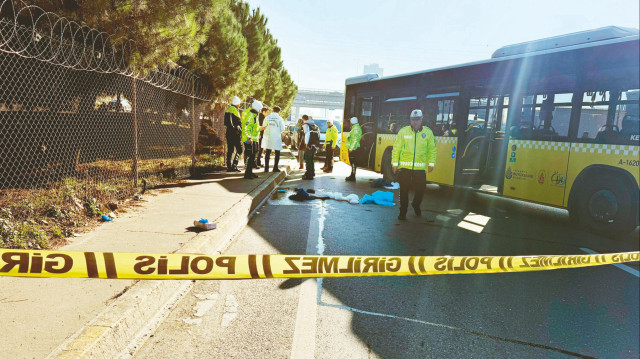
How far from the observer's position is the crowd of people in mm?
7363

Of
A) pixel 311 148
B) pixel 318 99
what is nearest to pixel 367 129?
pixel 311 148

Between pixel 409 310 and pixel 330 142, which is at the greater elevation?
pixel 330 142

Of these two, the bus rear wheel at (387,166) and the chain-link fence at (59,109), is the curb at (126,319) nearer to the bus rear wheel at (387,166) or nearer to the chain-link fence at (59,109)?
the chain-link fence at (59,109)

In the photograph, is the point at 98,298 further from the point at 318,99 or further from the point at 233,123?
the point at 318,99

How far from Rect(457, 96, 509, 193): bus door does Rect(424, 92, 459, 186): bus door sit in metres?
0.26

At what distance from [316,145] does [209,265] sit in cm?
1013

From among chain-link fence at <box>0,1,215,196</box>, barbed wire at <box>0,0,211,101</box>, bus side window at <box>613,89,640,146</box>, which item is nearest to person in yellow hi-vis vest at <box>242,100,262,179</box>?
chain-link fence at <box>0,1,215,196</box>

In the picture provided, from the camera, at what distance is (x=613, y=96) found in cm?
687

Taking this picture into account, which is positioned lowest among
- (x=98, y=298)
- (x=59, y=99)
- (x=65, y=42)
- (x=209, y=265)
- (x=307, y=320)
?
(x=307, y=320)

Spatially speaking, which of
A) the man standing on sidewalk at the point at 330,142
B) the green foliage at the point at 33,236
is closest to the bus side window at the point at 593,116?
the man standing on sidewalk at the point at 330,142

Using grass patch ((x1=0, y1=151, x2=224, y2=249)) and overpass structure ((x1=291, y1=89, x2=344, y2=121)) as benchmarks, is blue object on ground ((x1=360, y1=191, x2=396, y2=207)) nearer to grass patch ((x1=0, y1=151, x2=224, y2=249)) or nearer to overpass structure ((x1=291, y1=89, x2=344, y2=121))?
grass patch ((x1=0, y1=151, x2=224, y2=249))

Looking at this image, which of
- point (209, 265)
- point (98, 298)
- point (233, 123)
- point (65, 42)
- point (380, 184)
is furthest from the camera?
point (380, 184)

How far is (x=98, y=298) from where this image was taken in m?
3.37

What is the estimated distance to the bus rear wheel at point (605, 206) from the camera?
260 inches
